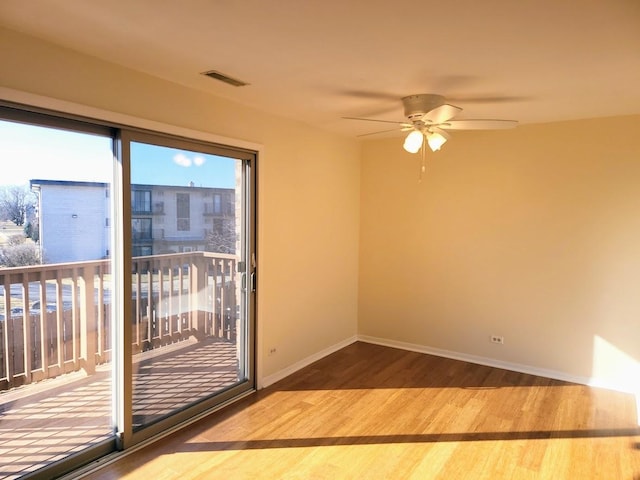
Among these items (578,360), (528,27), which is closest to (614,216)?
(578,360)

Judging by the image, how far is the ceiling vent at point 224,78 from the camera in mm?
2834

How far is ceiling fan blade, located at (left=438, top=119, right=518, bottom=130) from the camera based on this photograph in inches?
117

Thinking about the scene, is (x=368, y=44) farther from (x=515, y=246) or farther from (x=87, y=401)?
(x=515, y=246)

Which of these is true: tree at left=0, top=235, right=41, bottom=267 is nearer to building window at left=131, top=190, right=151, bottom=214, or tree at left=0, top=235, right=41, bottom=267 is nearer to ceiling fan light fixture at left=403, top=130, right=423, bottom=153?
building window at left=131, top=190, right=151, bottom=214

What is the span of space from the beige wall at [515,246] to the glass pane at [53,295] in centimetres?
323

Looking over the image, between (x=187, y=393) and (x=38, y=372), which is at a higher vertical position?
(x=38, y=372)

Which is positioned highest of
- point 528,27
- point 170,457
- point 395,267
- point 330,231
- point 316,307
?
point 528,27

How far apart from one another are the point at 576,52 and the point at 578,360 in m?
3.02

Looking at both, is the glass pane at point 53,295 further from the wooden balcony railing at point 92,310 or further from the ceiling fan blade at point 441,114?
the ceiling fan blade at point 441,114

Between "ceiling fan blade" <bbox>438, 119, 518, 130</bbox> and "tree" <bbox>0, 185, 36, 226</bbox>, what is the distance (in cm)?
265

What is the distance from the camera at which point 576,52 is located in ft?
7.77

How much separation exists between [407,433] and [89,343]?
2.28 m

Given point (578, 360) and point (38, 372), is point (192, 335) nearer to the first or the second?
point (38, 372)

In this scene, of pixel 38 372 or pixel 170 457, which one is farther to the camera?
pixel 170 457
